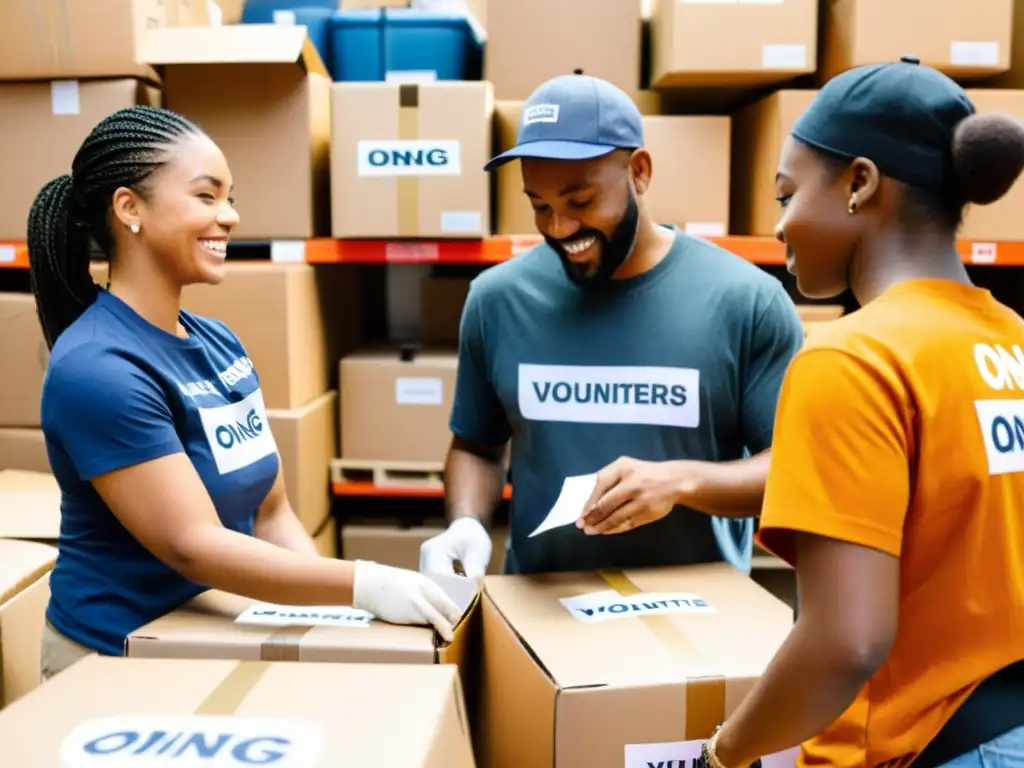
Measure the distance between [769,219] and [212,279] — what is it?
1.55 meters

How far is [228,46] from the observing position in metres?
2.24

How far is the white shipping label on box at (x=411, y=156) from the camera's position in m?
2.32

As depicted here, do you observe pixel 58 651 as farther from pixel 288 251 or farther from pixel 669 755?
pixel 288 251

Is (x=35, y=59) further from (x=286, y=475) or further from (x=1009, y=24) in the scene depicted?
(x=1009, y=24)

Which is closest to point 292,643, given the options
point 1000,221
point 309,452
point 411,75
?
point 309,452

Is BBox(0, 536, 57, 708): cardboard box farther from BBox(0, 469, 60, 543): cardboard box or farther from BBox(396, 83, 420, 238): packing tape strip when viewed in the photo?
BBox(396, 83, 420, 238): packing tape strip

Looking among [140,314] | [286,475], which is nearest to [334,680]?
[140,314]

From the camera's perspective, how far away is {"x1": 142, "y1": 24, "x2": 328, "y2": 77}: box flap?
2.20 meters

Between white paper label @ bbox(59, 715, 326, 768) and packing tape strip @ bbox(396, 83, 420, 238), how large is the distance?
1.68 m

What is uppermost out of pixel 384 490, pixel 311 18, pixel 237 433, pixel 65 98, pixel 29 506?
pixel 311 18

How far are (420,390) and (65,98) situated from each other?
1.22 meters

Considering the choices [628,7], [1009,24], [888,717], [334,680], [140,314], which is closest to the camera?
[888,717]

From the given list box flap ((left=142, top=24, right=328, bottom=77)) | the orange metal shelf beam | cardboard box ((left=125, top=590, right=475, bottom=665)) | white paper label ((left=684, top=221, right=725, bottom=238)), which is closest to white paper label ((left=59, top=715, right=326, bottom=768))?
cardboard box ((left=125, top=590, right=475, bottom=665))

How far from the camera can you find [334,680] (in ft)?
3.12
